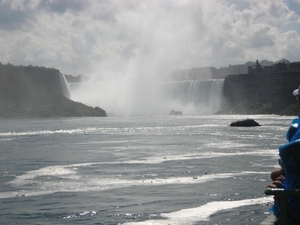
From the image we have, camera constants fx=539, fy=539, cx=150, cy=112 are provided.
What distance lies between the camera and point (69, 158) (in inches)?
1347

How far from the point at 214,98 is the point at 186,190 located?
151734 millimetres

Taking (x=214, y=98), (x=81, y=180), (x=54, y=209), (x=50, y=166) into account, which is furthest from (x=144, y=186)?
(x=214, y=98)

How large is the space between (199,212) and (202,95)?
159040mm

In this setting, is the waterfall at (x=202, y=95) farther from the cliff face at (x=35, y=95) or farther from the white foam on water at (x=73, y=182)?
the white foam on water at (x=73, y=182)

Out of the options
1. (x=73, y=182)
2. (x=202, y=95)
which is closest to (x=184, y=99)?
(x=202, y=95)

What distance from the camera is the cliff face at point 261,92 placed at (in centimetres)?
14544

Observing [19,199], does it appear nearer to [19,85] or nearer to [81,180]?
[81,180]

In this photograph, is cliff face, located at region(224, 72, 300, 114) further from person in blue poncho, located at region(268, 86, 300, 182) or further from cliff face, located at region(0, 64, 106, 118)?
person in blue poncho, located at region(268, 86, 300, 182)

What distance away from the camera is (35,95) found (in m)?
180

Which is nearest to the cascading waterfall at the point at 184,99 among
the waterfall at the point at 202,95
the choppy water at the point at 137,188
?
the waterfall at the point at 202,95

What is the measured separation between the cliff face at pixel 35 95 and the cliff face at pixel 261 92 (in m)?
41.7

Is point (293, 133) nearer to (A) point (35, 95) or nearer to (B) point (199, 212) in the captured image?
(B) point (199, 212)

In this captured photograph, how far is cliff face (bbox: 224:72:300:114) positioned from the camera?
5726 inches

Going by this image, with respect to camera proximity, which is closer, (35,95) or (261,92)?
(261,92)
